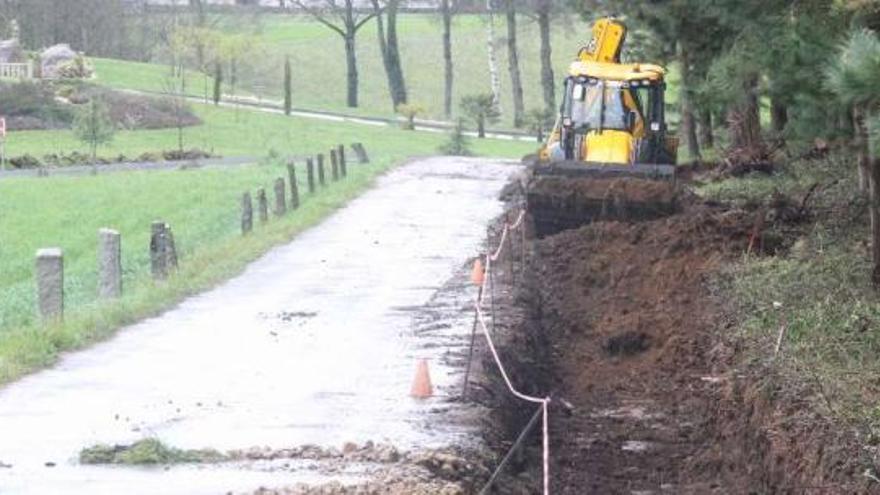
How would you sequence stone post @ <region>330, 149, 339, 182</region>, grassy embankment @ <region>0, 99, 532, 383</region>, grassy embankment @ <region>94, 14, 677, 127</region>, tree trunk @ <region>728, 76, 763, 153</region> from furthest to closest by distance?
grassy embankment @ <region>94, 14, 677, 127</region>
stone post @ <region>330, 149, 339, 182</region>
tree trunk @ <region>728, 76, 763, 153</region>
grassy embankment @ <region>0, 99, 532, 383</region>

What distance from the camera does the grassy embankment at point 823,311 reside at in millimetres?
11102

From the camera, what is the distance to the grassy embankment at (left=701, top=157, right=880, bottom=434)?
437 inches

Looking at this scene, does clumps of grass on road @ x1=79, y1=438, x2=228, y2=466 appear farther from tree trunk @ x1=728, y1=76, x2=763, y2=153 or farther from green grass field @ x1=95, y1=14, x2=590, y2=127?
green grass field @ x1=95, y1=14, x2=590, y2=127

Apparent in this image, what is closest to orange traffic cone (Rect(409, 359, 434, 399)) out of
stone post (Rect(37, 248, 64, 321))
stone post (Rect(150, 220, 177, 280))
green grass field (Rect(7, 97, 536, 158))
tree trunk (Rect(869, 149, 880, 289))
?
tree trunk (Rect(869, 149, 880, 289))

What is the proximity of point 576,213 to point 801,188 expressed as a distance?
3.30m

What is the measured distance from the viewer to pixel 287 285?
802 inches

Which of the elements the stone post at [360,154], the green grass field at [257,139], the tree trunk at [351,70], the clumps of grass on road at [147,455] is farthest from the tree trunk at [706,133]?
the tree trunk at [351,70]

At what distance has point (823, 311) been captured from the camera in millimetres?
13891

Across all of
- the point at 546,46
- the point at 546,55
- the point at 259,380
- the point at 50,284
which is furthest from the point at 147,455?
the point at 546,55

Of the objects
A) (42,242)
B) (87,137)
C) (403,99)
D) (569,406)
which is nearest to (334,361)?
(569,406)

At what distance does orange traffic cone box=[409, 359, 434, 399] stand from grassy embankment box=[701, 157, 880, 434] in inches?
101

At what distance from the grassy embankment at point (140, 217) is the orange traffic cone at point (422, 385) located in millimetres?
3463

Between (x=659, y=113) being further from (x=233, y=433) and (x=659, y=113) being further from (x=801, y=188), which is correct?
(x=233, y=433)

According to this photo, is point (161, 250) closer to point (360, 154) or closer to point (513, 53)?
point (360, 154)
